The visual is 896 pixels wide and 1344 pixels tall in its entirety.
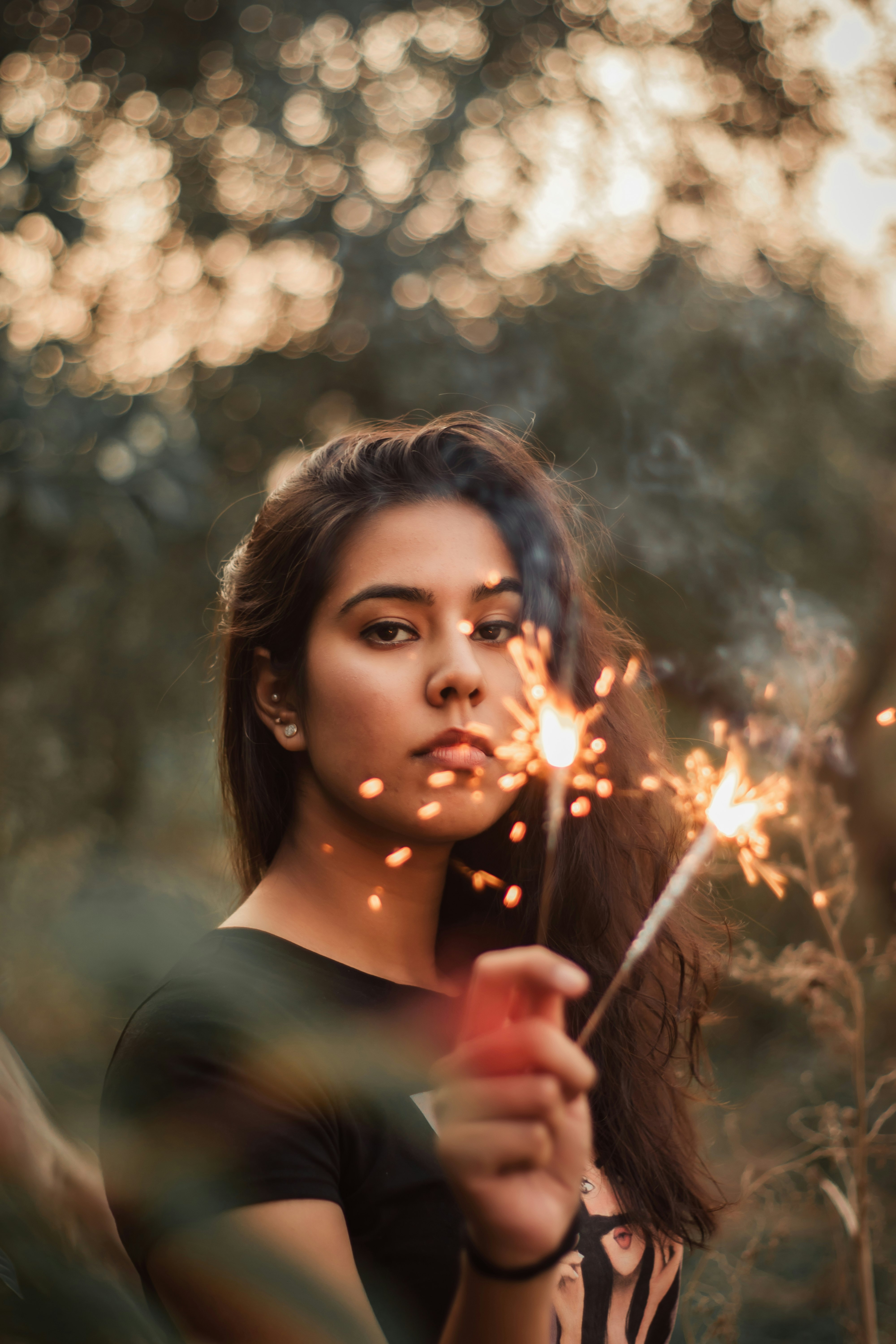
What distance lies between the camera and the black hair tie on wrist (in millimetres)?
717

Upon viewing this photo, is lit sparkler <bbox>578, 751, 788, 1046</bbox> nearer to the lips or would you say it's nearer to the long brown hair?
the long brown hair

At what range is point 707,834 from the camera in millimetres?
993

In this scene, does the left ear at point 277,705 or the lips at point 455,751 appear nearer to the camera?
the lips at point 455,751

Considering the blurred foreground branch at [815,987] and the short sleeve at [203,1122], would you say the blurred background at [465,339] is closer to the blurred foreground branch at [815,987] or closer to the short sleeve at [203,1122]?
the blurred foreground branch at [815,987]

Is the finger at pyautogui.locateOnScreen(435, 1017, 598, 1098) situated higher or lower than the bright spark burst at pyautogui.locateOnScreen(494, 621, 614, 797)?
lower

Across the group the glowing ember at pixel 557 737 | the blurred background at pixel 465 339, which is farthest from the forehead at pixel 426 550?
the blurred background at pixel 465 339

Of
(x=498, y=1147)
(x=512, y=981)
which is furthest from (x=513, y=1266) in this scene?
(x=512, y=981)

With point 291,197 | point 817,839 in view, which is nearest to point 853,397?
point 291,197

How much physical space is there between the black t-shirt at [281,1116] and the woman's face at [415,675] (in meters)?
0.26

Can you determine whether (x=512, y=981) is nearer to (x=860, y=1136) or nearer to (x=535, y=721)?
(x=535, y=721)

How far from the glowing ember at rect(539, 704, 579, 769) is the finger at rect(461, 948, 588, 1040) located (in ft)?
1.71

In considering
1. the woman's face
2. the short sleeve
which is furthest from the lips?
the short sleeve

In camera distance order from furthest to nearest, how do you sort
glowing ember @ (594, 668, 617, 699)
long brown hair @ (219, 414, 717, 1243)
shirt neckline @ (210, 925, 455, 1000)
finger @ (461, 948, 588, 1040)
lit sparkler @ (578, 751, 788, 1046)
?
1. glowing ember @ (594, 668, 617, 699)
2. long brown hair @ (219, 414, 717, 1243)
3. shirt neckline @ (210, 925, 455, 1000)
4. lit sparkler @ (578, 751, 788, 1046)
5. finger @ (461, 948, 588, 1040)

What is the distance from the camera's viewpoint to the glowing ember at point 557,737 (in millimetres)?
1253
